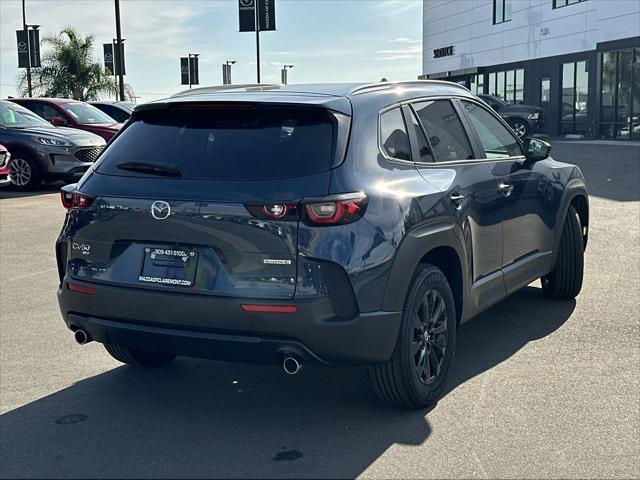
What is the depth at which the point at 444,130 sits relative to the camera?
5316mm

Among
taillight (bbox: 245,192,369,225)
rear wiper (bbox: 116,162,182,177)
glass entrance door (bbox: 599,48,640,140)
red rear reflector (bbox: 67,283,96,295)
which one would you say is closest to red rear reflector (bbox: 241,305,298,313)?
taillight (bbox: 245,192,369,225)

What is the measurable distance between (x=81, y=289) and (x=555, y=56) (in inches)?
1512

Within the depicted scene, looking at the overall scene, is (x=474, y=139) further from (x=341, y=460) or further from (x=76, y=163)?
(x=76, y=163)

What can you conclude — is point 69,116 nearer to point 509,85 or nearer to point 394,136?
point 394,136

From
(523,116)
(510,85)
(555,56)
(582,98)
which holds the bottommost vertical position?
(523,116)

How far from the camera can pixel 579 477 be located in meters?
3.82

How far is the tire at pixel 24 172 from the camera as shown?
1677 cm

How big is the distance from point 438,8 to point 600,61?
20394mm

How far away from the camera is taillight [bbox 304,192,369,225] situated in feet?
13.3

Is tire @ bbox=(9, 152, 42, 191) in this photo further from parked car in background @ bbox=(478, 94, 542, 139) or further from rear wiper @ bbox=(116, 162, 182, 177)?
parked car in background @ bbox=(478, 94, 542, 139)

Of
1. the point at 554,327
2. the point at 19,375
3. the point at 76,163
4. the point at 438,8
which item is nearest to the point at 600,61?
the point at 438,8

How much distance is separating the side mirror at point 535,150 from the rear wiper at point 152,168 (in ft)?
9.47

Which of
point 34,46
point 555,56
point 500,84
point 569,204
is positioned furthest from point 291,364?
point 34,46

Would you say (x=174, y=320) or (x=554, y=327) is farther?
(x=554, y=327)
